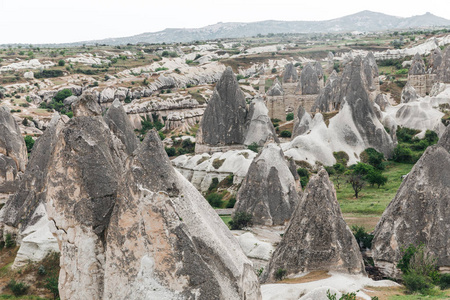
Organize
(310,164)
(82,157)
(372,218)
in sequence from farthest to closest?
(310,164) < (372,218) < (82,157)

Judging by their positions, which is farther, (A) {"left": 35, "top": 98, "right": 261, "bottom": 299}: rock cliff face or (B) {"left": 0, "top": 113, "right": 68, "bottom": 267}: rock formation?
(B) {"left": 0, "top": 113, "right": 68, "bottom": 267}: rock formation

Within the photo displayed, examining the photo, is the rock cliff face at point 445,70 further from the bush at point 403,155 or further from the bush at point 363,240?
the bush at point 363,240

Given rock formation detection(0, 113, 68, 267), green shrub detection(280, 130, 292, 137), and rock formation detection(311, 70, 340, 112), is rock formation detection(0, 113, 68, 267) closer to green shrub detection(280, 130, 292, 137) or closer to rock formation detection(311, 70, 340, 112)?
green shrub detection(280, 130, 292, 137)

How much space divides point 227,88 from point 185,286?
39211mm

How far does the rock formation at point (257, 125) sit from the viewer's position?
46.2 m

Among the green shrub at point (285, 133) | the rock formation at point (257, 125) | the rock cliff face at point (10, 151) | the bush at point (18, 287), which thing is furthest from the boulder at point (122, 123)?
the green shrub at point (285, 133)

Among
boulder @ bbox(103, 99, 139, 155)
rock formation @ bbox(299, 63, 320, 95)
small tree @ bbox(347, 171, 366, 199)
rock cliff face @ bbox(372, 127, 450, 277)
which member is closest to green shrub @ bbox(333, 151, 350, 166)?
small tree @ bbox(347, 171, 366, 199)

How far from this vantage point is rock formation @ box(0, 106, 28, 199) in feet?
96.5

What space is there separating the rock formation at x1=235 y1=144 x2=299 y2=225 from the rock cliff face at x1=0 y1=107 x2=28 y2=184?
13.7 m

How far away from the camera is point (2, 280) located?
19516 mm

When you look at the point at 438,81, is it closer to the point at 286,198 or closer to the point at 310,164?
the point at 310,164

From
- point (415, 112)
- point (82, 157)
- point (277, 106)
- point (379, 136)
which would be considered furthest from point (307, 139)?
point (82, 157)

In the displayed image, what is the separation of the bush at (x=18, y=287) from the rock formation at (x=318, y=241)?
9.05 metres

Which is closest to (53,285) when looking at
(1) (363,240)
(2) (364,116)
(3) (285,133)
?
(1) (363,240)
